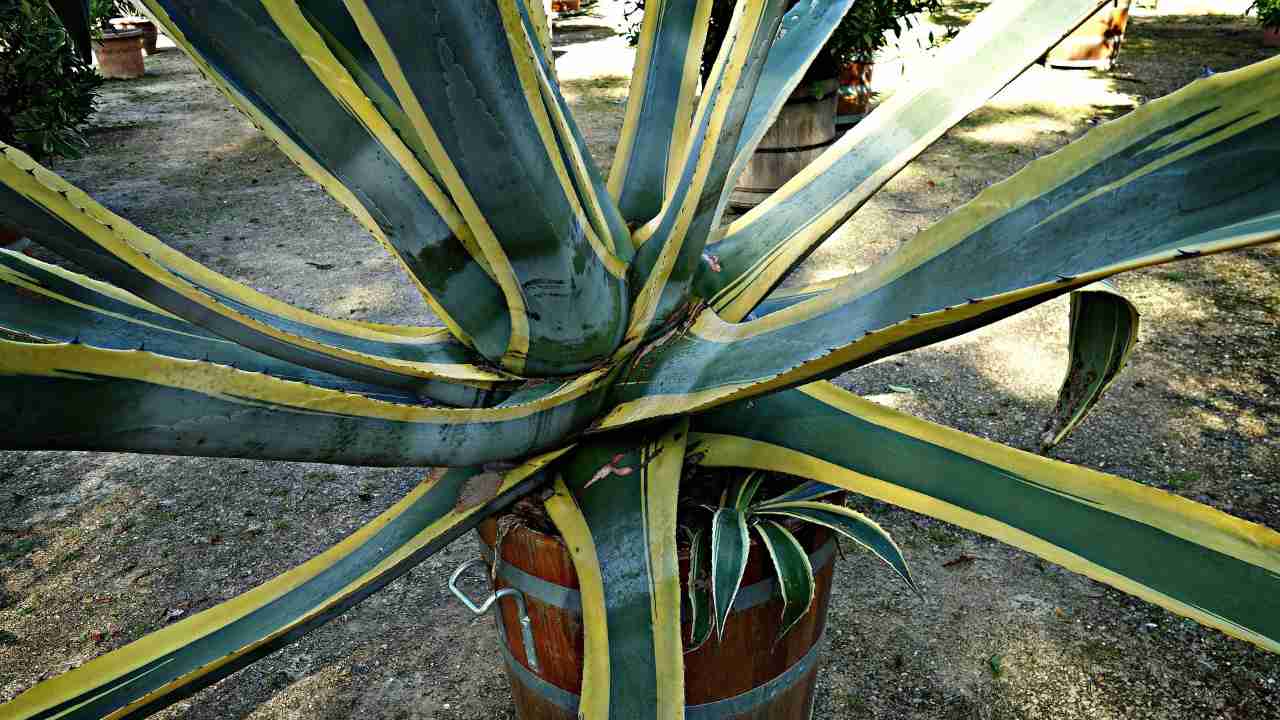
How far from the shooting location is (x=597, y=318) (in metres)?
1.02

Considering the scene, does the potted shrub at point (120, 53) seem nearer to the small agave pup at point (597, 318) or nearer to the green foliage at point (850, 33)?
the green foliage at point (850, 33)

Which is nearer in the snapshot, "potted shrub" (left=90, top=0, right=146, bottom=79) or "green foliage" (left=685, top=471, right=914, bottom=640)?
"green foliage" (left=685, top=471, right=914, bottom=640)

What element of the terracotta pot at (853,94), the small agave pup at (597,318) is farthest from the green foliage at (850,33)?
the small agave pup at (597,318)

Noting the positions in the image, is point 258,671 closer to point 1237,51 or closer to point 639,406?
point 639,406

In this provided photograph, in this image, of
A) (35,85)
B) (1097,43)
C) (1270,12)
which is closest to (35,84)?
(35,85)

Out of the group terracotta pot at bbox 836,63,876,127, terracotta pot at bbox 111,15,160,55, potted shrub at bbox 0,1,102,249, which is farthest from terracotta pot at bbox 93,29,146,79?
terracotta pot at bbox 836,63,876,127

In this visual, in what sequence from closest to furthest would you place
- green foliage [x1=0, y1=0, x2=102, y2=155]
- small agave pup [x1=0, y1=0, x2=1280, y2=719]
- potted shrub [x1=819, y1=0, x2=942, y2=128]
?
1. small agave pup [x1=0, y1=0, x2=1280, y2=719]
2. green foliage [x1=0, y1=0, x2=102, y2=155]
3. potted shrub [x1=819, y1=0, x2=942, y2=128]

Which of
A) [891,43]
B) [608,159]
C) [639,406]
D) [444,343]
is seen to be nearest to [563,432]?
[639,406]

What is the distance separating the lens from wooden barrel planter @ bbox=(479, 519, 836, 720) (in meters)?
1.07

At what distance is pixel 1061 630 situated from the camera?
173 centimetres

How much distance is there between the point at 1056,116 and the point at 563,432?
422 centimetres

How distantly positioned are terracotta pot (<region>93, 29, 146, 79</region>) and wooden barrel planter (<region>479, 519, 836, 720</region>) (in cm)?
735

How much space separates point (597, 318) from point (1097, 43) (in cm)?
527

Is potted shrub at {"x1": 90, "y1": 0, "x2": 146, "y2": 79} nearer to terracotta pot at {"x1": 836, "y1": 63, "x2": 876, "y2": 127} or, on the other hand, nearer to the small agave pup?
terracotta pot at {"x1": 836, "y1": 63, "x2": 876, "y2": 127}
